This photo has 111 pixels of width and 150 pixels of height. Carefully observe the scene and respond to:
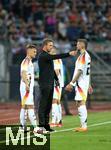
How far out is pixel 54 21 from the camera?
33688 millimetres

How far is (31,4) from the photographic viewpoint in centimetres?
3541

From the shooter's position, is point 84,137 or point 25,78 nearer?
point 84,137

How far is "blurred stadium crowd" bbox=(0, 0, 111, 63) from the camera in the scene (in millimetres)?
32812

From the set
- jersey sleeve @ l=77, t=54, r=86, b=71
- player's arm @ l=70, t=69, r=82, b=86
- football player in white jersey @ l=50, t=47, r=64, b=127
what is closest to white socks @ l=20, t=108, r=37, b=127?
player's arm @ l=70, t=69, r=82, b=86

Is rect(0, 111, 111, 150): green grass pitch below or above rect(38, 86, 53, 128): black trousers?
below

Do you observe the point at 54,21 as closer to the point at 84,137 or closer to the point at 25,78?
the point at 25,78

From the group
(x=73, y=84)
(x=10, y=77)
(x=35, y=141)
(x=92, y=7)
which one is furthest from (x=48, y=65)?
(x=92, y=7)

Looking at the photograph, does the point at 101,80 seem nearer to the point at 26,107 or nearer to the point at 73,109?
the point at 73,109

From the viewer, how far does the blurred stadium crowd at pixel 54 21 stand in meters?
32.8

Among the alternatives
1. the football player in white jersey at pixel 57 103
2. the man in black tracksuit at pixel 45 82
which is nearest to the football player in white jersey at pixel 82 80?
the man in black tracksuit at pixel 45 82

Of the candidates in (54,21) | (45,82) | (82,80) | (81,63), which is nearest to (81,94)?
(82,80)

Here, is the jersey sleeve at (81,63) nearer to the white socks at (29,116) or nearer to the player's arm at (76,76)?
the player's arm at (76,76)

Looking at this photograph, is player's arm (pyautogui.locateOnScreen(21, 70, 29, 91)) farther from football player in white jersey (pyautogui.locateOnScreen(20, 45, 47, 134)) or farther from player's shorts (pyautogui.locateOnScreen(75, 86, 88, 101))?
player's shorts (pyautogui.locateOnScreen(75, 86, 88, 101))

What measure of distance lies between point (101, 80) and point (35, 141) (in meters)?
18.2
